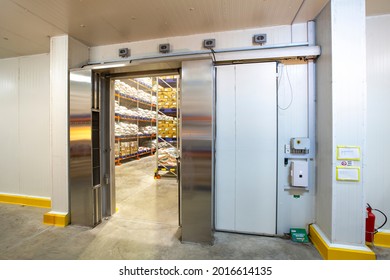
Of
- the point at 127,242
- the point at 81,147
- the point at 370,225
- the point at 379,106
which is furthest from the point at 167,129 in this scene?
the point at 370,225

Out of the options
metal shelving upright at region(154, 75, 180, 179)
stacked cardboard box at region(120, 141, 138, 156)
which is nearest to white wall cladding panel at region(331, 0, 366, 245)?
metal shelving upright at region(154, 75, 180, 179)

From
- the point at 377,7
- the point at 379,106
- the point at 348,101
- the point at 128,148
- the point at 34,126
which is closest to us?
the point at 348,101

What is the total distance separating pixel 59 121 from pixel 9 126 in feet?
6.68

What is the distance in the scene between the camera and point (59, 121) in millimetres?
3064

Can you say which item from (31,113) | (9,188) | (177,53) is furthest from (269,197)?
(9,188)

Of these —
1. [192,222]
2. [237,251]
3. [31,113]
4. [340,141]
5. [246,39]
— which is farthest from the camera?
[31,113]

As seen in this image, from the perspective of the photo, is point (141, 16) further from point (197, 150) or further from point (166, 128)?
point (166, 128)

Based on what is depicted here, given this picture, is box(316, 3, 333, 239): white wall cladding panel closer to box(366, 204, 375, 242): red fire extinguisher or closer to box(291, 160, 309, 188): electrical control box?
box(291, 160, 309, 188): electrical control box

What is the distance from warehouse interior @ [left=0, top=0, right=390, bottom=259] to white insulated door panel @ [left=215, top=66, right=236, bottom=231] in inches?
0.6

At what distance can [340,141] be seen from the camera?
2152mm

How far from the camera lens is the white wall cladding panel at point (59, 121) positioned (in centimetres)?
302

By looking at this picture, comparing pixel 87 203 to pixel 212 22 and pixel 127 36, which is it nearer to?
pixel 127 36

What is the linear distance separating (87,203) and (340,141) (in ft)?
12.3

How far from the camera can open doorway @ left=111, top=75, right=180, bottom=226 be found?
3.59 metres
